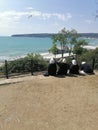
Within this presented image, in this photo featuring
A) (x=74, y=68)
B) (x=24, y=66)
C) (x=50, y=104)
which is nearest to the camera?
(x=50, y=104)

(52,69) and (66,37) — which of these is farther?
(66,37)

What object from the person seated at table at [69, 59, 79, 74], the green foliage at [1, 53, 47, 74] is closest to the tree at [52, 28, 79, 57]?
the green foliage at [1, 53, 47, 74]

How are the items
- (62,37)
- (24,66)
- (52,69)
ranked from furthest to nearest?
(62,37) < (24,66) < (52,69)

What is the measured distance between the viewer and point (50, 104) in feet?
27.5

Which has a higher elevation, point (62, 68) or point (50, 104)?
point (62, 68)

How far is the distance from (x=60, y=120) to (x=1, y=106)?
84.7 inches

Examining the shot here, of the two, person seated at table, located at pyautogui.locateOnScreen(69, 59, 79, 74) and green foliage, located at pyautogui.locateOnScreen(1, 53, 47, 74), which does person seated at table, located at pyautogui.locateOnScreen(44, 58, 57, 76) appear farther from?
green foliage, located at pyautogui.locateOnScreen(1, 53, 47, 74)

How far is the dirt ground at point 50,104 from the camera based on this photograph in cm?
683

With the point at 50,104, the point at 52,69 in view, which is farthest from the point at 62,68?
the point at 50,104

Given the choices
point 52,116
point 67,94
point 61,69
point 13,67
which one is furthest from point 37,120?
point 13,67

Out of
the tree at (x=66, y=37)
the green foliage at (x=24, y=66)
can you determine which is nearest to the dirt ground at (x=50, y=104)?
the green foliage at (x=24, y=66)

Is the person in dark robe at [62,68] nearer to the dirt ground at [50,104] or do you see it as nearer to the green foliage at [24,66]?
the dirt ground at [50,104]

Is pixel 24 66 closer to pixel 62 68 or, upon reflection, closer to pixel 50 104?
pixel 62 68

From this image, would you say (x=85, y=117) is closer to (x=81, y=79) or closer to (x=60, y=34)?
(x=81, y=79)
